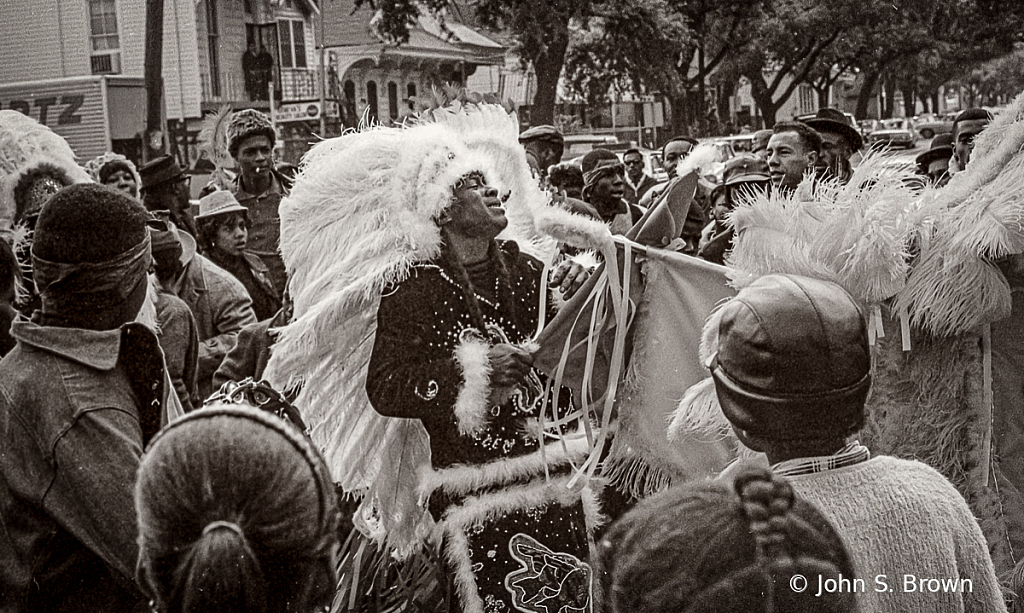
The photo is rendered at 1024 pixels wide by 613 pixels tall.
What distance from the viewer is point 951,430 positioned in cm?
376

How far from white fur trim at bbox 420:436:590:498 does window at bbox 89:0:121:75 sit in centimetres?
1942

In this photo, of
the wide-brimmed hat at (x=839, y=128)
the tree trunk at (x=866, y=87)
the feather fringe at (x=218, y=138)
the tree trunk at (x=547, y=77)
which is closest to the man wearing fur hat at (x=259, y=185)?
the feather fringe at (x=218, y=138)

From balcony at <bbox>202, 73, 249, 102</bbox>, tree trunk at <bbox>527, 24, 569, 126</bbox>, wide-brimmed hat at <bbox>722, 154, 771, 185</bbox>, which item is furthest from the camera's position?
balcony at <bbox>202, 73, 249, 102</bbox>

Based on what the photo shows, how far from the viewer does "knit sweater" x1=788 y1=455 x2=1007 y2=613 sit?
1834 mm

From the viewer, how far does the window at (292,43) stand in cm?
2541

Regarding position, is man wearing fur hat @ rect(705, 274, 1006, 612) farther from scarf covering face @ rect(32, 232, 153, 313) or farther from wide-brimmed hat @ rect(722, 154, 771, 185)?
wide-brimmed hat @ rect(722, 154, 771, 185)

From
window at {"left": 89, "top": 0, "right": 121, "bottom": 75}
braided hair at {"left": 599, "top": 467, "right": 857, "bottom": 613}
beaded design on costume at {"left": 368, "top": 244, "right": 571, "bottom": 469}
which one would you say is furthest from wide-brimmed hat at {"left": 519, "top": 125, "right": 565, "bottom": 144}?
window at {"left": 89, "top": 0, "right": 121, "bottom": 75}

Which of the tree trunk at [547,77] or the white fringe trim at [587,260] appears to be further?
the tree trunk at [547,77]

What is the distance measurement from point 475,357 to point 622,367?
594mm

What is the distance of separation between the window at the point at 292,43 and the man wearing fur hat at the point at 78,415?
2368 centimetres

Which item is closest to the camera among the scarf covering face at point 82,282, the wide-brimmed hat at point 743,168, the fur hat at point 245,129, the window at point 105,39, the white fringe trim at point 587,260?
the scarf covering face at point 82,282

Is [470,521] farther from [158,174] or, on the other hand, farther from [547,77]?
[547,77]

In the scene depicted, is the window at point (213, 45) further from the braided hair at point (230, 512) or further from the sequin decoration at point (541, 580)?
the braided hair at point (230, 512)

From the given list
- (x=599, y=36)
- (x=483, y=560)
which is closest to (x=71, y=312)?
(x=483, y=560)
